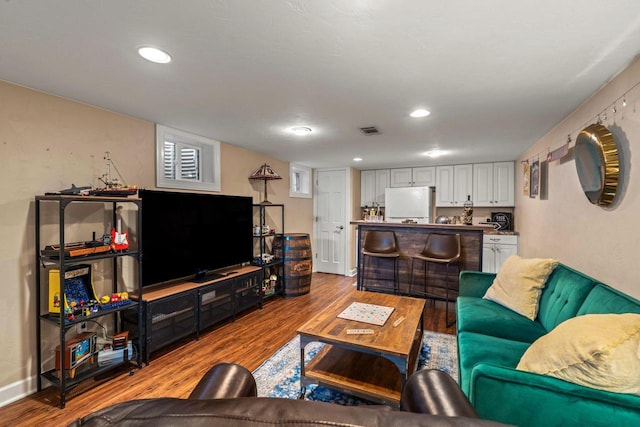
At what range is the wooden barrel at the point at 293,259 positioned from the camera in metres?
4.14

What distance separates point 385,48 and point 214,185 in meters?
2.65

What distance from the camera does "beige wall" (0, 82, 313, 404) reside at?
1.92 m

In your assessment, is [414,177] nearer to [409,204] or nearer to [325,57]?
[409,204]

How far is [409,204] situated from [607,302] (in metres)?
4.00

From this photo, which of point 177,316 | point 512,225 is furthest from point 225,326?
point 512,225

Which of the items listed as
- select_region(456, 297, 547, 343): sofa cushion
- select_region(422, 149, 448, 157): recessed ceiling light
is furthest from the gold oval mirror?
select_region(422, 149, 448, 157): recessed ceiling light

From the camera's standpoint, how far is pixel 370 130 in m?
3.06

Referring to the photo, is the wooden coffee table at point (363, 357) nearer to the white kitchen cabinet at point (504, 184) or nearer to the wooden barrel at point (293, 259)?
the wooden barrel at point (293, 259)

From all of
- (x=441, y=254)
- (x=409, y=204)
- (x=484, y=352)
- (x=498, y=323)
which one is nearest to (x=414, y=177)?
(x=409, y=204)

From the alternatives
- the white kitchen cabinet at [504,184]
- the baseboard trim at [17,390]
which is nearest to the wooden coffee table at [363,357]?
the baseboard trim at [17,390]

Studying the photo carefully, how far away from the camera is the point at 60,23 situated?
1.31m

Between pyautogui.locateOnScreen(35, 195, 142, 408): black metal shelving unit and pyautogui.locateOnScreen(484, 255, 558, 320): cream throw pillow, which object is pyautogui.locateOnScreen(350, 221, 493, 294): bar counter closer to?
pyautogui.locateOnScreen(484, 255, 558, 320): cream throw pillow

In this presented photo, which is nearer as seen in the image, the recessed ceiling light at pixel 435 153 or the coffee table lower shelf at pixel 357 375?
the coffee table lower shelf at pixel 357 375

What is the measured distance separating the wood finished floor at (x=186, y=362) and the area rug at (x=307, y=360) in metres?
0.15
